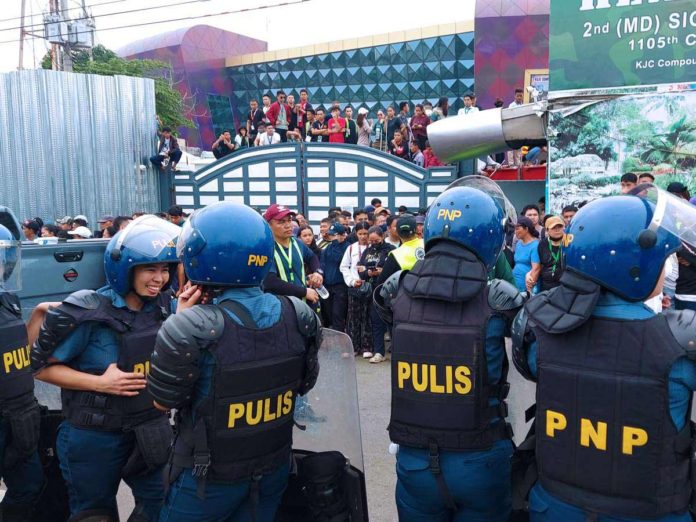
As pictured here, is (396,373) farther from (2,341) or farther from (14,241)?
(14,241)

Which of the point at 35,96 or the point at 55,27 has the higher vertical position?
the point at 55,27

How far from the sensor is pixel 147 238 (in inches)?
110

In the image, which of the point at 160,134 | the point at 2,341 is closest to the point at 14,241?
the point at 2,341

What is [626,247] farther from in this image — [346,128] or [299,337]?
[346,128]

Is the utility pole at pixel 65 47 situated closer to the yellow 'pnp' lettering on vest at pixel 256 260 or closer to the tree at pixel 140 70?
the tree at pixel 140 70

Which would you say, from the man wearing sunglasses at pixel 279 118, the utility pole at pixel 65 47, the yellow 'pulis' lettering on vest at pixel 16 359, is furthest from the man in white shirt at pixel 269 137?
the yellow 'pulis' lettering on vest at pixel 16 359

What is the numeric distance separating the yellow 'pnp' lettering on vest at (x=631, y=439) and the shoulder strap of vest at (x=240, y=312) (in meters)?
1.24

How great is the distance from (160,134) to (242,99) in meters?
19.8

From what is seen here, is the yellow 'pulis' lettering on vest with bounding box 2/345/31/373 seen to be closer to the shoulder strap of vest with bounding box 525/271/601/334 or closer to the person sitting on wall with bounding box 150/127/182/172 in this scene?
the shoulder strap of vest with bounding box 525/271/601/334

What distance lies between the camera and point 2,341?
2908mm

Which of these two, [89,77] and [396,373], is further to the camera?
[89,77]

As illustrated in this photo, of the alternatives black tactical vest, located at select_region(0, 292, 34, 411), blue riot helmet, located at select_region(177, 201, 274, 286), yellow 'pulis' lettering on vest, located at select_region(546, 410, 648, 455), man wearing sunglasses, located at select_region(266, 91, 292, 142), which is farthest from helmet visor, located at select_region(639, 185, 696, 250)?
man wearing sunglasses, located at select_region(266, 91, 292, 142)

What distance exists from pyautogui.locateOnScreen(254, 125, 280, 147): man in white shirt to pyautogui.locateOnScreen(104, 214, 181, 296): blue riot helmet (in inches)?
500

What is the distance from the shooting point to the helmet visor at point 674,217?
Result: 196cm
